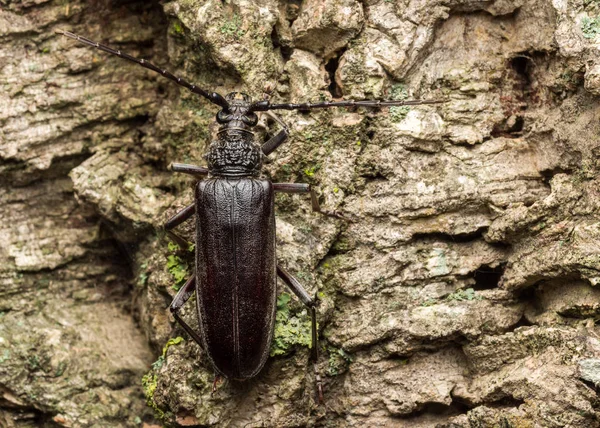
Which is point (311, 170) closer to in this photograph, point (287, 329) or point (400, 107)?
point (400, 107)

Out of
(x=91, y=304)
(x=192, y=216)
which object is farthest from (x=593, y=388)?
(x=91, y=304)

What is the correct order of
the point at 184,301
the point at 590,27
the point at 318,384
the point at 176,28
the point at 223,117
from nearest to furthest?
the point at 590,27, the point at 318,384, the point at 184,301, the point at 223,117, the point at 176,28

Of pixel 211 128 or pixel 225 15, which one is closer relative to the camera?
pixel 225 15

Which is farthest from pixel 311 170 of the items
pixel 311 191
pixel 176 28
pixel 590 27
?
pixel 590 27

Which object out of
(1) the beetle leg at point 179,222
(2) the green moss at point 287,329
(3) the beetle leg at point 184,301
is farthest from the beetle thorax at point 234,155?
(2) the green moss at point 287,329

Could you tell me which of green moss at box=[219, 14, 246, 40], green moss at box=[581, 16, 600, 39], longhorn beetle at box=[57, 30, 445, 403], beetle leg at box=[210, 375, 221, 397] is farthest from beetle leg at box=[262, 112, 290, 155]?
green moss at box=[581, 16, 600, 39]

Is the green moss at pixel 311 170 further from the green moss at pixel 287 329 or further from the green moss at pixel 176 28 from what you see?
the green moss at pixel 176 28

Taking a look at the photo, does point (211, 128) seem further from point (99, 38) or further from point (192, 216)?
point (99, 38)
